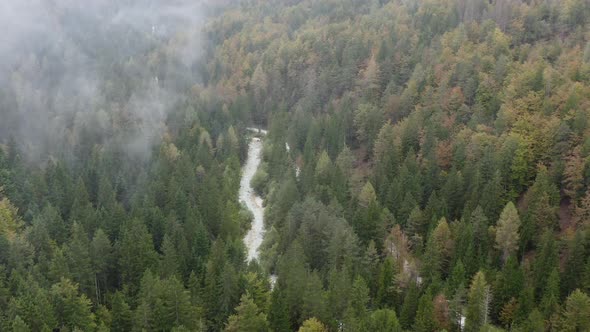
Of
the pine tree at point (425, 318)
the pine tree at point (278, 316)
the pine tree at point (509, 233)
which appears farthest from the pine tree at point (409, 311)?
the pine tree at point (509, 233)

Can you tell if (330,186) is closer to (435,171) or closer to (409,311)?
(435,171)

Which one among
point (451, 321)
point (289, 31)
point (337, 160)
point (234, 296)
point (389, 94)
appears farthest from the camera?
point (289, 31)

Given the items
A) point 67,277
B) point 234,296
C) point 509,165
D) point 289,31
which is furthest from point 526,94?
point 289,31

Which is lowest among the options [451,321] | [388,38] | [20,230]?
[451,321]

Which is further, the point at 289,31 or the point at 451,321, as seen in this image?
the point at 289,31

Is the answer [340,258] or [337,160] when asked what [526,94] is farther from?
[340,258]

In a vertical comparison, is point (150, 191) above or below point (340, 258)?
above

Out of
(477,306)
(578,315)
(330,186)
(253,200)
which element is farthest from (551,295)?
(253,200)
